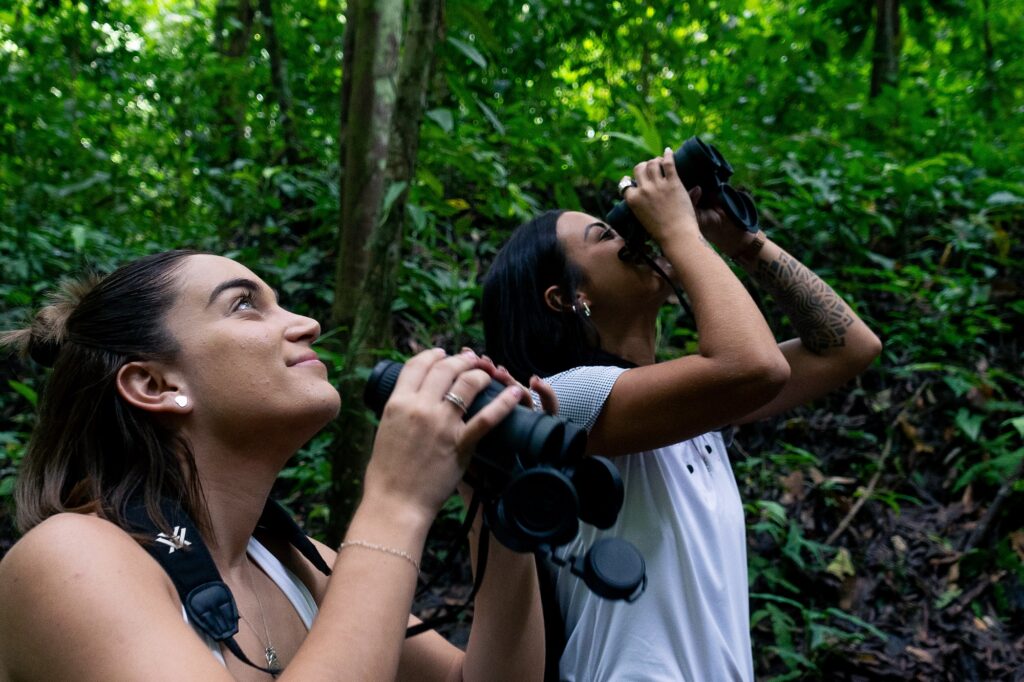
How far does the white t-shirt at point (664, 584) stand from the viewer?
6.47ft

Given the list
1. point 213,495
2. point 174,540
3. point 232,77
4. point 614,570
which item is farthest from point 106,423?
point 232,77

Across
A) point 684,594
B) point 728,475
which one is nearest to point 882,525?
point 728,475

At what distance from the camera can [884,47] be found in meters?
6.54

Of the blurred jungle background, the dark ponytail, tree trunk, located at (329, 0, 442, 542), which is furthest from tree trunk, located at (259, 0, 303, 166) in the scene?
the dark ponytail

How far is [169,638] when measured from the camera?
1.19m

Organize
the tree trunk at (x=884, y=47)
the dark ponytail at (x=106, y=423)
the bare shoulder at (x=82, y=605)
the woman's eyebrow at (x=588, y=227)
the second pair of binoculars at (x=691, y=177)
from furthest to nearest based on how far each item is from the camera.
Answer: the tree trunk at (x=884, y=47)
the woman's eyebrow at (x=588, y=227)
the second pair of binoculars at (x=691, y=177)
the dark ponytail at (x=106, y=423)
the bare shoulder at (x=82, y=605)

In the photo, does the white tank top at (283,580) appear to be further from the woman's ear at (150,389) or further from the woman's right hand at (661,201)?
the woman's right hand at (661,201)

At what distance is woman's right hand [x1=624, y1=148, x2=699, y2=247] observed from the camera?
7.55 feet

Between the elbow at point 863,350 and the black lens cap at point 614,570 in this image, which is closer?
the black lens cap at point 614,570

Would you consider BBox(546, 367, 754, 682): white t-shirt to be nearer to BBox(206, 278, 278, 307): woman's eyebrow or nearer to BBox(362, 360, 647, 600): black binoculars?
BBox(362, 360, 647, 600): black binoculars

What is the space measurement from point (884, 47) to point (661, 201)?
523 cm

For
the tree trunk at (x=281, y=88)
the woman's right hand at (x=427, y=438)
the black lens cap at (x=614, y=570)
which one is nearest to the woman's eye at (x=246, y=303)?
the woman's right hand at (x=427, y=438)

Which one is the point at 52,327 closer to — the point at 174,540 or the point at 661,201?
the point at 174,540

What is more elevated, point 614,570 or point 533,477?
point 533,477
